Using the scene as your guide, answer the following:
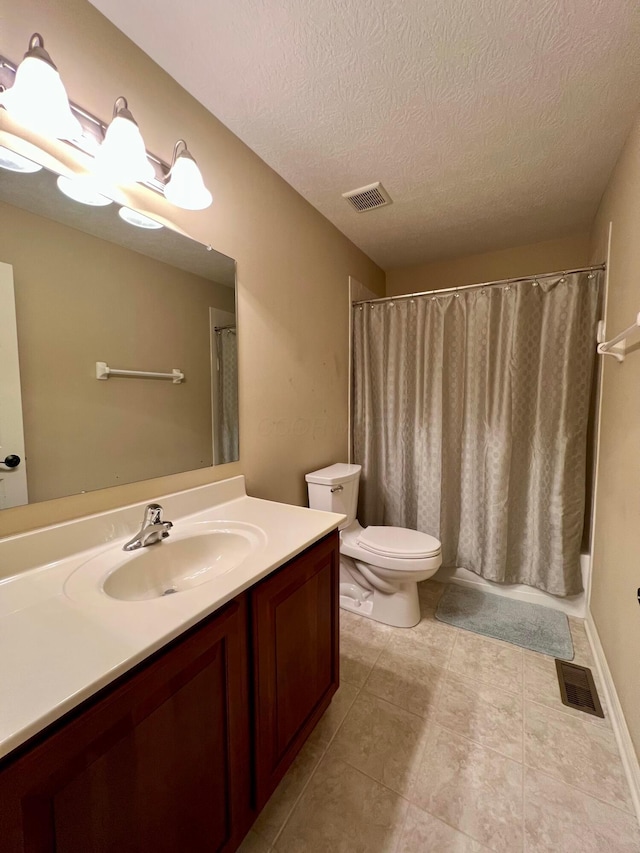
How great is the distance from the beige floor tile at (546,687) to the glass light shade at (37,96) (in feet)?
8.03

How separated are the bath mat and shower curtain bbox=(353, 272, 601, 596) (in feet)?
0.46

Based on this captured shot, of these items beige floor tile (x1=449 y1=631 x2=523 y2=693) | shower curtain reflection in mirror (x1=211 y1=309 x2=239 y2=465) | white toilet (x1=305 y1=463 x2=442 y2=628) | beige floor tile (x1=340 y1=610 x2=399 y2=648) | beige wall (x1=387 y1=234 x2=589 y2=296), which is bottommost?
beige floor tile (x1=449 y1=631 x2=523 y2=693)

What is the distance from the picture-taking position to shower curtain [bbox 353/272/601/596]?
1852 millimetres

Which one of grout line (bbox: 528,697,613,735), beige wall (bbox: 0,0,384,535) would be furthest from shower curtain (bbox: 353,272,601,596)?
grout line (bbox: 528,697,613,735)

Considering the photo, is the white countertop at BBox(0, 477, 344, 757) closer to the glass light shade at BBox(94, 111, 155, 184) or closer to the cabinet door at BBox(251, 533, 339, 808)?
the cabinet door at BBox(251, 533, 339, 808)

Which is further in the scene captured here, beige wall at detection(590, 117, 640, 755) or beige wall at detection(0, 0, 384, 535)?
beige wall at detection(590, 117, 640, 755)

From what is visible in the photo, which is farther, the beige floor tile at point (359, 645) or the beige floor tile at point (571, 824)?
the beige floor tile at point (359, 645)

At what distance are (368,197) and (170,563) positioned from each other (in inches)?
77.0

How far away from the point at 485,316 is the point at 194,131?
1690 mm

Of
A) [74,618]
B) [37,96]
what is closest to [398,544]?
[74,618]

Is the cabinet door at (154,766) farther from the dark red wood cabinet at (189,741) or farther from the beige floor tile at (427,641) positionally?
the beige floor tile at (427,641)

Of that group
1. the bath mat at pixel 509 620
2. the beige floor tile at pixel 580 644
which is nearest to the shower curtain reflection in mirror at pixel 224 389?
the bath mat at pixel 509 620

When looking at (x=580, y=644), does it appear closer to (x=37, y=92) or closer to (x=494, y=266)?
(x=494, y=266)

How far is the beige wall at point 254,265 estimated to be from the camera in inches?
36.7
